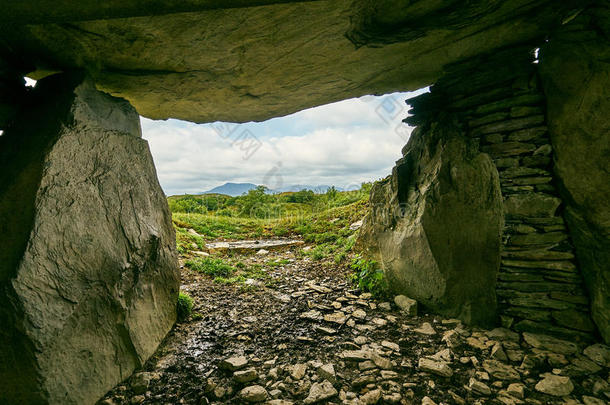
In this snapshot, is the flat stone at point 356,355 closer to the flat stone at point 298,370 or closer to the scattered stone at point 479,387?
the flat stone at point 298,370

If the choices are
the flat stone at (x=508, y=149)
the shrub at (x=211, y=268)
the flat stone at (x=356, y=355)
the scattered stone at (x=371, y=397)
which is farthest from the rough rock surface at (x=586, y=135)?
the shrub at (x=211, y=268)

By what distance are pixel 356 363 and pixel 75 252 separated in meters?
3.11

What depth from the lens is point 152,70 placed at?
11.3 ft

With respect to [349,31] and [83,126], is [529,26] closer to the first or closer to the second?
[349,31]

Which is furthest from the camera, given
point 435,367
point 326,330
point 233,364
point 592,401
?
point 326,330

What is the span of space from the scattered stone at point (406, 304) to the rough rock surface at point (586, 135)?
1981mm

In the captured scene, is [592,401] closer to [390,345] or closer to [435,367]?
[435,367]

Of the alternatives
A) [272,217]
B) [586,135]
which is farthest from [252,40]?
[272,217]

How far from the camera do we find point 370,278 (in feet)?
16.3

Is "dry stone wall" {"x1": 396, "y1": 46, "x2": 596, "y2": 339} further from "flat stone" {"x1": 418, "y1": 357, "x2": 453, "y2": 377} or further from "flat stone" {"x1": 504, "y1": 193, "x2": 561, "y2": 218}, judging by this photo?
"flat stone" {"x1": 418, "y1": 357, "x2": 453, "y2": 377}

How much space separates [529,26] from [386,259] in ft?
12.0

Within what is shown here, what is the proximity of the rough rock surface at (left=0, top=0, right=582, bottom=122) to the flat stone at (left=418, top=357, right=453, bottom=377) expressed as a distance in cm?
381

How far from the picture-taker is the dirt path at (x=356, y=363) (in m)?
2.55

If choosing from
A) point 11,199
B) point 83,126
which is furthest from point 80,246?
point 83,126
